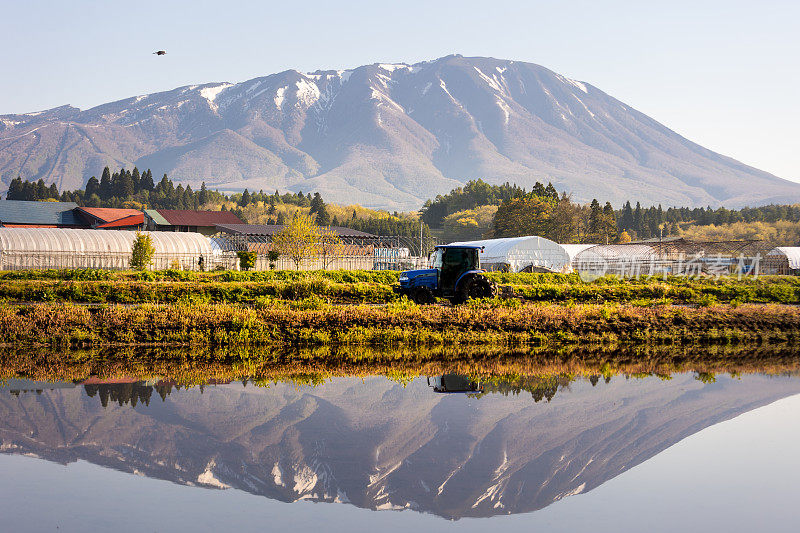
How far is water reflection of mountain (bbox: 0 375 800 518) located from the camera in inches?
310

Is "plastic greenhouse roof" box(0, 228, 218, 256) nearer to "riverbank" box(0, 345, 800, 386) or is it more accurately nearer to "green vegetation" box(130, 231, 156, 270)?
"green vegetation" box(130, 231, 156, 270)

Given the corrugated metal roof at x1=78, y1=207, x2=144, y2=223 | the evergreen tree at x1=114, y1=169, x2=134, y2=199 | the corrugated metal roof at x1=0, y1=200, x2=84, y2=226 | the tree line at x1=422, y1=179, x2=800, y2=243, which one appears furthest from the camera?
the evergreen tree at x1=114, y1=169, x2=134, y2=199

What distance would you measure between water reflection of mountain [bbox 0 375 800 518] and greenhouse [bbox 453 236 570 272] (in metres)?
39.5

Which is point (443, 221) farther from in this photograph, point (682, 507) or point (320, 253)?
point (682, 507)

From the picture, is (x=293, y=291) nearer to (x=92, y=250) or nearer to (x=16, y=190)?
(x=92, y=250)

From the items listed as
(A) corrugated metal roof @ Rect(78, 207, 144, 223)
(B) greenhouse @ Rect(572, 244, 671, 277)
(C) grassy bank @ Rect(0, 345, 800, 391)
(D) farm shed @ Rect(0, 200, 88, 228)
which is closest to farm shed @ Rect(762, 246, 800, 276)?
(B) greenhouse @ Rect(572, 244, 671, 277)

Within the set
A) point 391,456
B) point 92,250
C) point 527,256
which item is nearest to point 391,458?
point 391,456

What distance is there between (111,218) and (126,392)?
250 feet

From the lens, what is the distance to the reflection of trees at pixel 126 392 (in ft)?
37.2

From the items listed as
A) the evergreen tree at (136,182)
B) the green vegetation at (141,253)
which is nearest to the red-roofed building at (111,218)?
the green vegetation at (141,253)

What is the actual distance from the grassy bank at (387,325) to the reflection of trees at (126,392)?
4.54 m

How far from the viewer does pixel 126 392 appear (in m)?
11.8

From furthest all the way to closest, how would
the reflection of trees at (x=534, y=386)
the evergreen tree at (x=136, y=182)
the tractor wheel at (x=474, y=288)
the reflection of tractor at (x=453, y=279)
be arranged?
1. the evergreen tree at (x=136, y=182)
2. the reflection of tractor at (x=453, y=279)
3. the tractor wheel at (x=474, y=288)
4. the reflection of trees at (x=534, y=386)

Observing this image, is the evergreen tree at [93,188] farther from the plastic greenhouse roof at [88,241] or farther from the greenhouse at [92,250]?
the greenhouse at [92,250]
